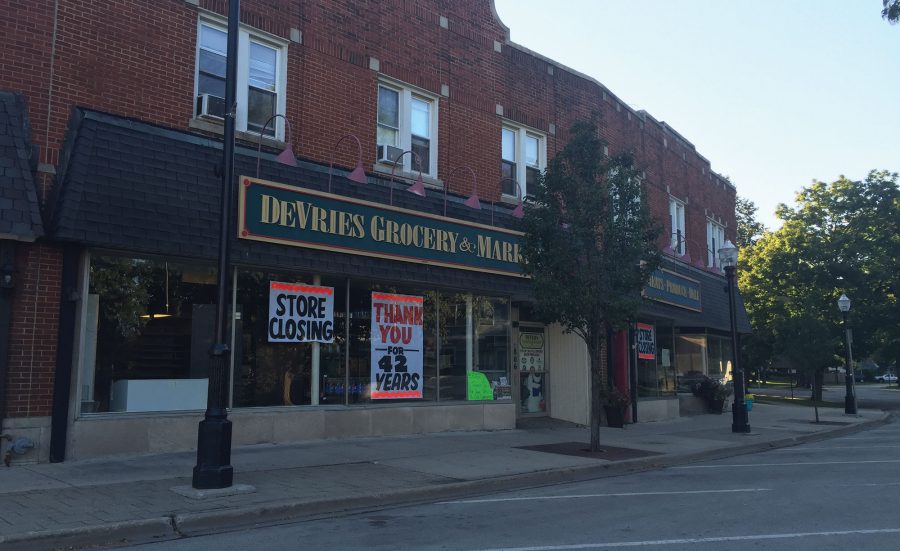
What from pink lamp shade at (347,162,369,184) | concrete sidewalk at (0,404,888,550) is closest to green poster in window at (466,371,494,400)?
concrete sidewalk at (0,404,888,550)

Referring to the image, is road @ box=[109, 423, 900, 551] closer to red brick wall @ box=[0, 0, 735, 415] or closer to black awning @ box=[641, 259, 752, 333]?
red brick wall @ box=[0, 0, 735, 415]

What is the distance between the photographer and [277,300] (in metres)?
12.9

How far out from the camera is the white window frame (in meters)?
15.2

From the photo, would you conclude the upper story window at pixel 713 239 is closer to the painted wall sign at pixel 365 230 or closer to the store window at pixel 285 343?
the painted wall sign at pixel 365 230

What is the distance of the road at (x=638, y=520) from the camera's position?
6.70m

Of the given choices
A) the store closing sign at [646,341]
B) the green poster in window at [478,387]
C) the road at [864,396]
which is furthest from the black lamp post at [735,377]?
the road at [864,396]

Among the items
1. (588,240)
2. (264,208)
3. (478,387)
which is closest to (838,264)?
(478,387)

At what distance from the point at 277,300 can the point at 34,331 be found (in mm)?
3858

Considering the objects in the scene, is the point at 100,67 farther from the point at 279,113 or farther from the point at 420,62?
the point at 420,62

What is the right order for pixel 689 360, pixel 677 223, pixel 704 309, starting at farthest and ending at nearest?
pixel 677 223
pixel 689 360
pixel 704 309

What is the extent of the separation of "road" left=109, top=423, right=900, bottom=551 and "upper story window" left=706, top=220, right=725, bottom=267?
18000mm

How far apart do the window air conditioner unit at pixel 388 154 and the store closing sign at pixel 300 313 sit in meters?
2.82

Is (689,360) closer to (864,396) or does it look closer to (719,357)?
(719,357)

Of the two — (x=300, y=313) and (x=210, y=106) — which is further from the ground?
(x=210, y=106)
